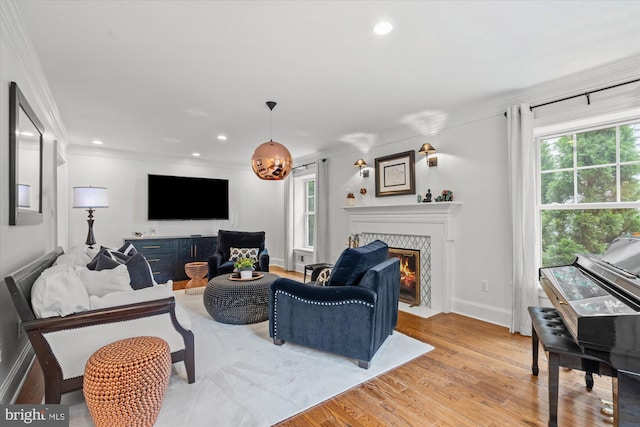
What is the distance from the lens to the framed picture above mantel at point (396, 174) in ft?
14.7

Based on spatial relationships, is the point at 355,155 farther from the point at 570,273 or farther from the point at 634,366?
the point at 634,366

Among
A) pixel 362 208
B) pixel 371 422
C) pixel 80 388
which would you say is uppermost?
pixel 362 208

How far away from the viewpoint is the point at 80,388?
73.7 inches

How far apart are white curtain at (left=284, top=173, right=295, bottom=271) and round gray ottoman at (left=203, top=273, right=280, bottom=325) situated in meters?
3.34

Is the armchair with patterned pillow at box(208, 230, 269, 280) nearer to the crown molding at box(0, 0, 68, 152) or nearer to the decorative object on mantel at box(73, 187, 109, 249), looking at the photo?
the decorative object on mantel at box(73, 187, 109, 249)

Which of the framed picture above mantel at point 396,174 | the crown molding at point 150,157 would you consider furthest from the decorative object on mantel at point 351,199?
the crown molding at point 150,157

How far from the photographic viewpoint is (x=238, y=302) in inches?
134

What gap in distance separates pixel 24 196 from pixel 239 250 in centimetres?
319

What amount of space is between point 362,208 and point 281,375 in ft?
10.3

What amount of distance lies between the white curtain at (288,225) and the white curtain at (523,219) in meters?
4.46

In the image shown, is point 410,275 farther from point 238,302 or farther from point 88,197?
point 88,197

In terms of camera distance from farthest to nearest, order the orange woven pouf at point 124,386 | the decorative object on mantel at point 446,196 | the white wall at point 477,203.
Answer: the decorative object on mantel at point 446,196 < the white wall at point 477,203 < the orange woven pouf at point 124,386

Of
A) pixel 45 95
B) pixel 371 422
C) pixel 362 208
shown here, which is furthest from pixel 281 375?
pixel 45 95

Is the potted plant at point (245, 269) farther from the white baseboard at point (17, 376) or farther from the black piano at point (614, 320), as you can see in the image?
the black piano at point (614, 320)
